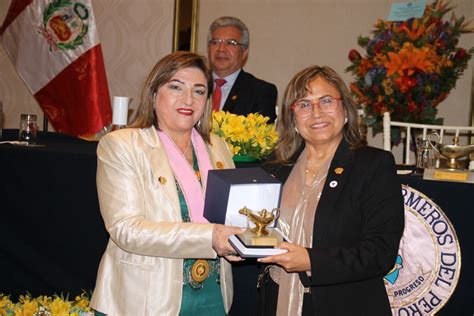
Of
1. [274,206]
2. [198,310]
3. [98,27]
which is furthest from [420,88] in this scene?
[98,27]

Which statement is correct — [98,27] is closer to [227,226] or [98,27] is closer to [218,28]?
[218,28]

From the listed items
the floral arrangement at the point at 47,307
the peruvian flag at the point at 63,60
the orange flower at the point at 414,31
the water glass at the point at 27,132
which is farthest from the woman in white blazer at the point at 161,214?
the peruvian flag at the point at 63,60

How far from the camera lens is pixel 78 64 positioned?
557 cm

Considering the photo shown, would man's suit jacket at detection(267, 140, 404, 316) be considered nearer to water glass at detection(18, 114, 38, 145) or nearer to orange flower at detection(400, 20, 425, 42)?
orange flower at detection(400, 20, 425, 42)

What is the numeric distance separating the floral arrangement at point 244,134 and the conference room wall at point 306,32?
2.63 meters

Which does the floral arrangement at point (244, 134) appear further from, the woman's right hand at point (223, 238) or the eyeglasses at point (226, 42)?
the eyeglasses at point (226, 42)

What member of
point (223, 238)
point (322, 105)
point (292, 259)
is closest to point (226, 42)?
point (322, 105)

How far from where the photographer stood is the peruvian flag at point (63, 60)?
552 cm

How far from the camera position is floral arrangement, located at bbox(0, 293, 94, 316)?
9.38ft

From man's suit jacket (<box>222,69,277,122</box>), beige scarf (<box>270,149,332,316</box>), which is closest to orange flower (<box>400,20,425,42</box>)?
man's suit jacket (<box>222,69,277,122</box>)

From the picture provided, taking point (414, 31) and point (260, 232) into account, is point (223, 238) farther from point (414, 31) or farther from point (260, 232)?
point (414, 31)

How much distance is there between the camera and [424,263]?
95.3 inches

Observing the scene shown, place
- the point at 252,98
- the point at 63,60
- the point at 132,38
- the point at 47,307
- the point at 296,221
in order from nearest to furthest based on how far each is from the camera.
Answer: the point at 296,221 → the point at 47,307 → the point at 252,98 → the point at 63,60 → the point at 132,38

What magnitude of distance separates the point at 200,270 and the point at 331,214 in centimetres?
51
